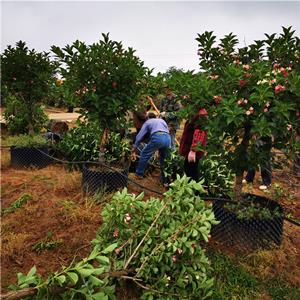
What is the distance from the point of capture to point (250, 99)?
12.4 ft

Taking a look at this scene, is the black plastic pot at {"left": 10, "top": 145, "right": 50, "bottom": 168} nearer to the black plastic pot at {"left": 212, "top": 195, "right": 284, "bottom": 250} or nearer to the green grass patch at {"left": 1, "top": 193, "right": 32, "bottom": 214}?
the green grass patch at {"left": 1, "top": 193, "right": 32, "bottom": 214}

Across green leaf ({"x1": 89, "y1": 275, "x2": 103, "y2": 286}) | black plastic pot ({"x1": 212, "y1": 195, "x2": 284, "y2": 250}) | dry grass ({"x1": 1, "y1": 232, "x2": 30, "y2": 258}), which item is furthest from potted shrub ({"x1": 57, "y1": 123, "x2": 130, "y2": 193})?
green leaf ({"x1": 89, "y1": 275, "x2": 103, "y2": 286})

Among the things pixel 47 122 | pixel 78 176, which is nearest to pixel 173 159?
pixel 78 176

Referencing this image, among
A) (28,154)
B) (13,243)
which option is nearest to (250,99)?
(13,243)

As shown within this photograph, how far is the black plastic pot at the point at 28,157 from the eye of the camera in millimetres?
7340

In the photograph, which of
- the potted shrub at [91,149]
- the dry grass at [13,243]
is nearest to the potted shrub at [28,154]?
the potted shrub at [91,149]

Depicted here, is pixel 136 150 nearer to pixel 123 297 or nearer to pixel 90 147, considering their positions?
pixel 90 147

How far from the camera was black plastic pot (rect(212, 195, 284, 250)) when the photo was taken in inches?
162

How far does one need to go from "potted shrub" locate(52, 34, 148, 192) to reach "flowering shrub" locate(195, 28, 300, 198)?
1.63 meters

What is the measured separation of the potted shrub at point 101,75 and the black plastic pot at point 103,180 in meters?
0.89

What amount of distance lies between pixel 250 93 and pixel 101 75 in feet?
8.14

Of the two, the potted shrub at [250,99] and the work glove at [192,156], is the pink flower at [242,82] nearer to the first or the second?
the potted shrub at [250,99]

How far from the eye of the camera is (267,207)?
14.8 feet

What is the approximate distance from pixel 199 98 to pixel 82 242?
6.94 feet
